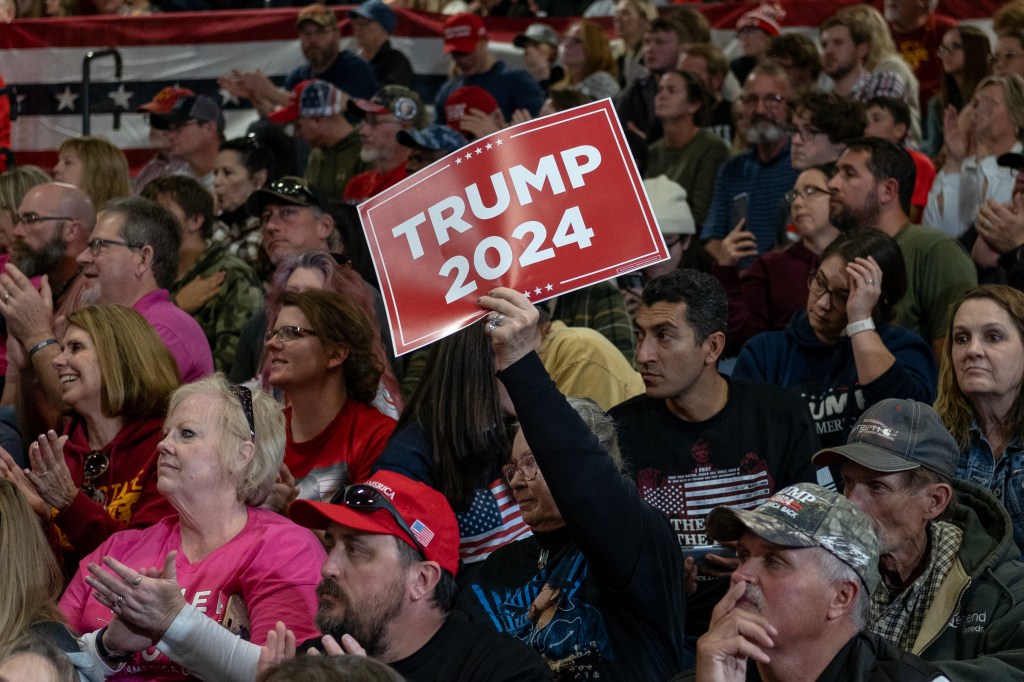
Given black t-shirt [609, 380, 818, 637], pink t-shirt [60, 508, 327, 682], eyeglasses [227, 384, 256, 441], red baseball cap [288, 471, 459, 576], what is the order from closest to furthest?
1. red baseball cap [288, 471, 459, 576]
2. pink t-shirt [60, 508, 327, 682]
3. eyeglasses [227, 384, 256, 441]
4. black t-shirt [609, 380, 818, 637]

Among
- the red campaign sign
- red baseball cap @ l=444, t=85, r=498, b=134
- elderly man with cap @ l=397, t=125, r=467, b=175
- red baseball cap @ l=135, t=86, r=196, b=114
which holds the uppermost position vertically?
red baseball cap @ l=135, t=86, r=196, b=114

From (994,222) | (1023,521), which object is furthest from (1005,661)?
(994,222)

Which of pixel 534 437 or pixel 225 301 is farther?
pixel 225 301

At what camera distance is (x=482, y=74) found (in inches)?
409

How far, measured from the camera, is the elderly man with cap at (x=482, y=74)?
33.5ft

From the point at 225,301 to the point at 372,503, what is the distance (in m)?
3.43

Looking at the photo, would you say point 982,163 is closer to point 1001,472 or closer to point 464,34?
point 1001,472

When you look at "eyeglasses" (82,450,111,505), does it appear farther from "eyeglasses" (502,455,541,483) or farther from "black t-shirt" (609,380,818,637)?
"black t-shirt" (609,380,818,637)

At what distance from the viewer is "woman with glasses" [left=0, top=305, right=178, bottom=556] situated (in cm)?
473

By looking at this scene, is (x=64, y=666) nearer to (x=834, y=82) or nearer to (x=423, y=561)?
(x=423, y=561)

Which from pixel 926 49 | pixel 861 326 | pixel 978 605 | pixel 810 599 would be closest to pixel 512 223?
pixel 810 599

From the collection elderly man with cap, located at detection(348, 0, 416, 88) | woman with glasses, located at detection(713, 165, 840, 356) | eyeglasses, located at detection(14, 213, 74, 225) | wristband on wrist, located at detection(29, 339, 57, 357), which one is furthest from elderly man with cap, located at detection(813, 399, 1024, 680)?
elderly man with cap, located at detection(348, 0, 416, 88)

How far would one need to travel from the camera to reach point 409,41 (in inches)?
452

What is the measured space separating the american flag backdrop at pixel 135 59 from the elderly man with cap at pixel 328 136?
66.9 inches
